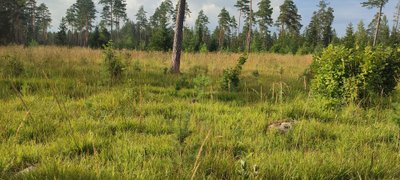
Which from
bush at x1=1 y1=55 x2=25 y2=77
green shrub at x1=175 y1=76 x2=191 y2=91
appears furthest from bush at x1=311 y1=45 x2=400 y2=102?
bush at x1=1 y1=55 x2=25 y2=77

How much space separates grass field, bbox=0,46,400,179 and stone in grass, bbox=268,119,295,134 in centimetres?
11

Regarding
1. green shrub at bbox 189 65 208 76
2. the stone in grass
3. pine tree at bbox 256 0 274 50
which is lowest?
the stone in grass

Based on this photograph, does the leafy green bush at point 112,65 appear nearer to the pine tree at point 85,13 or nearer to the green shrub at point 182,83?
the green shrub at point 182,83

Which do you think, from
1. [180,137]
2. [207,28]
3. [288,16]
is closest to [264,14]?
[288,16]

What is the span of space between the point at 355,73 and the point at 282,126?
3145 mm

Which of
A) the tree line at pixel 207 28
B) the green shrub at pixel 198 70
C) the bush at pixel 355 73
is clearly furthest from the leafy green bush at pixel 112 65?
the tree line at pixel 207 28

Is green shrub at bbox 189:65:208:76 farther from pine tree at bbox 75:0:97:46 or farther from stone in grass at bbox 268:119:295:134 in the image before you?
pine tree at bbox 75:0:97:46

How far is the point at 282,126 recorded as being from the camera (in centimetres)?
462

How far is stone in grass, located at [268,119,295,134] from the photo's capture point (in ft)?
14.6

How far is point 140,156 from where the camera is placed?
310 cm

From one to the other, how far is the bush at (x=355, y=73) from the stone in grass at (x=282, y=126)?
2231 millimetres

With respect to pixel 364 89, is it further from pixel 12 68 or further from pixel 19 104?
pixel 12 68

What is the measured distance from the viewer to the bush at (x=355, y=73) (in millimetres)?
6492

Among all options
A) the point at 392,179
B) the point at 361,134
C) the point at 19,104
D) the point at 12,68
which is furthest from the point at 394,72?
the point at 12,68
